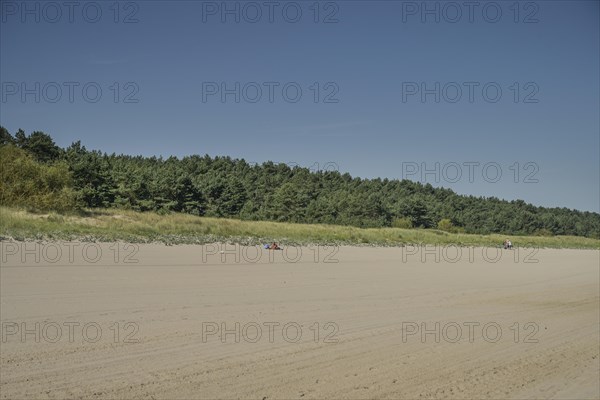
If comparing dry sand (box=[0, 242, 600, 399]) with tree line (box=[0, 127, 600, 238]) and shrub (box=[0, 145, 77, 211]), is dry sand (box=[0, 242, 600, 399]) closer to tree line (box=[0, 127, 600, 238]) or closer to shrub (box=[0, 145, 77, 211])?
shrub (box=[0, 145, 77, 211])

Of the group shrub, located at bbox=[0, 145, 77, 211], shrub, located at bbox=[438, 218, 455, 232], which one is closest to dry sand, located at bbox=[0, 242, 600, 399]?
shrub, located at bbox=[0, 145, 77, 211]

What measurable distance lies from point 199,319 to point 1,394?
2.88m

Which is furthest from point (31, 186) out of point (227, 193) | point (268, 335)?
point (227, 193)

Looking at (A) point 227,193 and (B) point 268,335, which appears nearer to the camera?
(B) point 268,335

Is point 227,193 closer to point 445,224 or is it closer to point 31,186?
point 445,224

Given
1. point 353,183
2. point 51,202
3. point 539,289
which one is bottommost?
point 539,289

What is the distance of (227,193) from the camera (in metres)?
62.4

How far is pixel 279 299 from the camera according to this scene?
8.41m

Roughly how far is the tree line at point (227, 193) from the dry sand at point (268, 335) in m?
16.8

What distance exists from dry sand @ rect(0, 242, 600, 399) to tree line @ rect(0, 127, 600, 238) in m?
16.8

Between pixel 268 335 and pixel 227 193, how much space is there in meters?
57.0

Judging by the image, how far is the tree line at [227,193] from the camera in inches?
1033

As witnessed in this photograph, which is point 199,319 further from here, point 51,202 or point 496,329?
point 51,202

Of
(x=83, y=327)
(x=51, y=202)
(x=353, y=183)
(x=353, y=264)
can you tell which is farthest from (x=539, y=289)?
(x=353, y=183)
